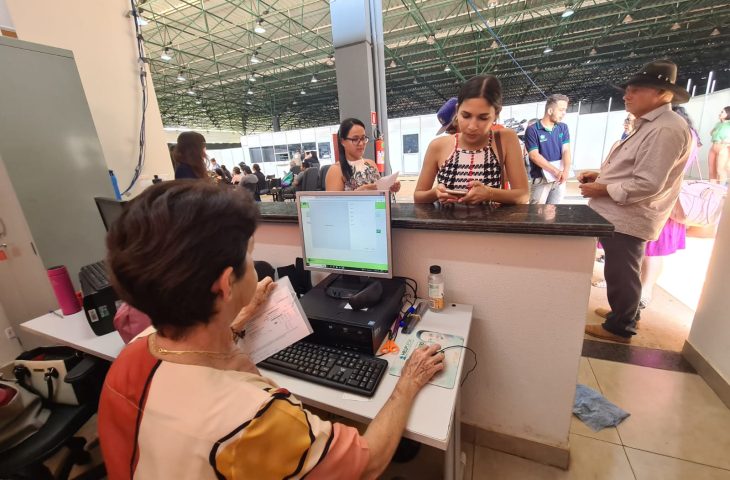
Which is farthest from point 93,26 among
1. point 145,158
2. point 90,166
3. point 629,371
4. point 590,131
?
point 590,131

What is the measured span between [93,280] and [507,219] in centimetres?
187

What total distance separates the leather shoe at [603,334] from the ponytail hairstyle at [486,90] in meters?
→ 1.79

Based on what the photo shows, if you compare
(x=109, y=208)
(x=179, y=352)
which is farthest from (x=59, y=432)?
(x=179, y=352)

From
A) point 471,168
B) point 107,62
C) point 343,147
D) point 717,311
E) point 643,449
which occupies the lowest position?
point 643,449

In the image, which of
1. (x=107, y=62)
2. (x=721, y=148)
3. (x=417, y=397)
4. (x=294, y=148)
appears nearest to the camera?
(x=417, y=397)

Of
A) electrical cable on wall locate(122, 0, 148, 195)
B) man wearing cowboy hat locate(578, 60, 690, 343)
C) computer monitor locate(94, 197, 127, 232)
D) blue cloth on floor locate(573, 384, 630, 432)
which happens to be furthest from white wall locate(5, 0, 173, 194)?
blue cloth on floor locate(573, 384, 630, 432)

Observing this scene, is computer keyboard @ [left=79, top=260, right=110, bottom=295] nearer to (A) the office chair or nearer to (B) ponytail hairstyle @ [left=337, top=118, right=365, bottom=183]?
(A) the office chair

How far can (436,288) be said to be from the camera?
1.25 meters

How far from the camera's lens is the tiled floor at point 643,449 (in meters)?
1.35

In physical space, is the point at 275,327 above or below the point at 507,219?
below

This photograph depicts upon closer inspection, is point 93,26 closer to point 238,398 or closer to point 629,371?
point 238,398

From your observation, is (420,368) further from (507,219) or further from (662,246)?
(662,246)

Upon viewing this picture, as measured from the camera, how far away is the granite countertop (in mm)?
1033

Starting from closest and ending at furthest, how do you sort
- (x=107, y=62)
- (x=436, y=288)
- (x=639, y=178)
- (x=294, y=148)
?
(x=436, y=288), (x=639, y=178), (x=107, y=62), (x=294, y=148)
